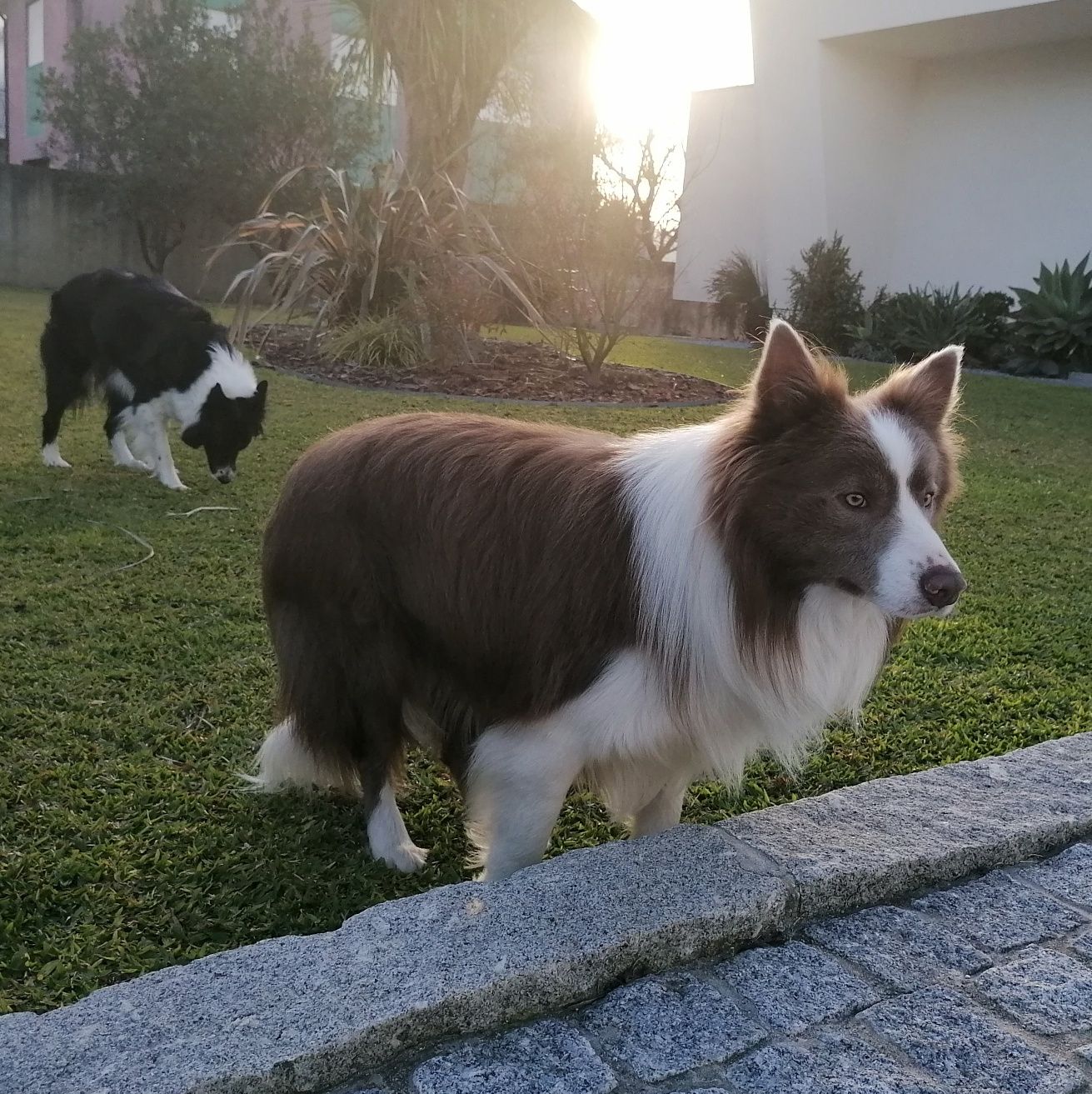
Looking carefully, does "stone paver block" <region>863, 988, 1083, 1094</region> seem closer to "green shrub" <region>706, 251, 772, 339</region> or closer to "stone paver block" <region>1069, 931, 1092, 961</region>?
"stone paver block" <region>1069, 931, 1092, 961</region>

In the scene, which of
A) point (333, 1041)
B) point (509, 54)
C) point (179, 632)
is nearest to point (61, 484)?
point (179, 632)

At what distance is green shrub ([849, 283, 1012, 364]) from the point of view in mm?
14953

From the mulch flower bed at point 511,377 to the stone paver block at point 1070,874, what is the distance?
7513 mm

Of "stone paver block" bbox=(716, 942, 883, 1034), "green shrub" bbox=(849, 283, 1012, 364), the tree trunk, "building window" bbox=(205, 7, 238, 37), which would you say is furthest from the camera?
"building window" bbox=(205, 7, 238, 37)

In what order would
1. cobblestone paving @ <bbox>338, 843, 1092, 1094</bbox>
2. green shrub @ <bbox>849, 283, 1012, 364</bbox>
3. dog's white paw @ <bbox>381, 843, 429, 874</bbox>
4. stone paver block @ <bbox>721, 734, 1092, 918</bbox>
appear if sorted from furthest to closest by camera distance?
1. green shrub @ <bbox>849, 283, 1012, 364</bbox>
2. dog's white paw @ <bbox>381, 843, 429, 874</bbox>
3. stone paver block @ <bbox>721, 734, 1092, 918</bbox>
4. cobblestone paving @ <bbox>338, 843, 1092, 1094</bbox>

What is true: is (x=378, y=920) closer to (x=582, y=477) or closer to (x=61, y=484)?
(x=582, y=477)

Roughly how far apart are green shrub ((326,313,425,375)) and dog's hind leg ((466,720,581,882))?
28.6 ft

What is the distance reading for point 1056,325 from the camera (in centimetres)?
1410

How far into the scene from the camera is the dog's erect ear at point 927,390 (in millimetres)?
2471

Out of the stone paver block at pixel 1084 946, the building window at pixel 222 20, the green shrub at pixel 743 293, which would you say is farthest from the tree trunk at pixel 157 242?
the stone paver block at pixel 1084 946

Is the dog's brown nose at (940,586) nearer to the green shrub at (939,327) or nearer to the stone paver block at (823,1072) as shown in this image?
the stone paver block at (823,1072)

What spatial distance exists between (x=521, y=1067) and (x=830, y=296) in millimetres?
16588

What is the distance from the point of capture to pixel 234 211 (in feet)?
67.6

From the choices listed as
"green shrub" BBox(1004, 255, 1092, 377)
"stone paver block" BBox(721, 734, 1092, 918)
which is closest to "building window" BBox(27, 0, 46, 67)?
A: "green shrub" BBox(1004, 255, 1092, 377)
